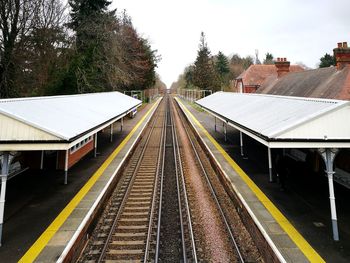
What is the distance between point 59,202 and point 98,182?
2.05 meters

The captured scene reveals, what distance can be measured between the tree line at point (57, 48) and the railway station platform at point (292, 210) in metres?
18.3

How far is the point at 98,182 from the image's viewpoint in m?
11.3

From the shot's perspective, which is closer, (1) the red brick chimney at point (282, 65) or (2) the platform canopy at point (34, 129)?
(2) the platform canopy at point (34, 129)

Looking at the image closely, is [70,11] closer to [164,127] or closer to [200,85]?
[164,127]

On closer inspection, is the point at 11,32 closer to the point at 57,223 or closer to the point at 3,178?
the point at 3,178

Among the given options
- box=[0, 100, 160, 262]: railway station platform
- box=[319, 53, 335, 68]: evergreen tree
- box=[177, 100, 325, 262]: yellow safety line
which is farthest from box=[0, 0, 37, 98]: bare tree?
box=[319, 53, 335, 68]: evergreen tree

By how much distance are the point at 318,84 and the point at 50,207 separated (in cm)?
1859

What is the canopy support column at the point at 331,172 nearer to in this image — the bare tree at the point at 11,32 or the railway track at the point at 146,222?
the railway track at the point at 146,222

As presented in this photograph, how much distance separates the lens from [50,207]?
905cm

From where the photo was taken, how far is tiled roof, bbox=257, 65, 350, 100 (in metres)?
16.1

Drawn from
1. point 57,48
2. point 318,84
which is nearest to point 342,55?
point 318,84

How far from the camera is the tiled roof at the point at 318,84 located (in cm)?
1612

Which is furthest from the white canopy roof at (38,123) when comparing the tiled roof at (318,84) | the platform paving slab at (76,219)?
the tiled roof at (318,84)

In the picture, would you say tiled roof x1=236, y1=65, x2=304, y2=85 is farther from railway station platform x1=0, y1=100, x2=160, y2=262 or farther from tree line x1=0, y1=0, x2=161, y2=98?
railway station platform x1=0, y1=100, x2=160, y2=262
